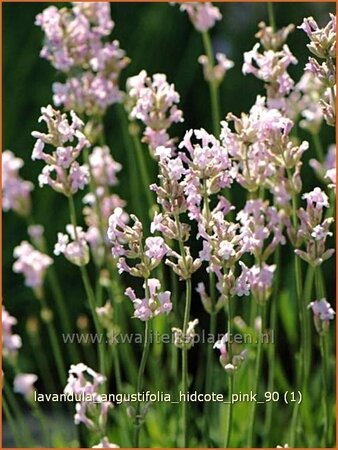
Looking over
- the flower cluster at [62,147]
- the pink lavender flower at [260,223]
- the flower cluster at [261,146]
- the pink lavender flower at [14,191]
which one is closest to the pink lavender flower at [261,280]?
the pink lavender flower at [260,223]

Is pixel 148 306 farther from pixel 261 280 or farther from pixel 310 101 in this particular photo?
pixel 310 101

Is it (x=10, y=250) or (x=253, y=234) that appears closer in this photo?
(x=253, y=234)

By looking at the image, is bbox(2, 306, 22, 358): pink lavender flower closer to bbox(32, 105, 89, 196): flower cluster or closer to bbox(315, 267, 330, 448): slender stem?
bbox(32, 105, 89, 196): flower cluster

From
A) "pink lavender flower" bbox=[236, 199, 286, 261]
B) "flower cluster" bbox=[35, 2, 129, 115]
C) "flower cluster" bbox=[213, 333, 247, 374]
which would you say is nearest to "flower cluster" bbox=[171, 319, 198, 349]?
"flower cluster" bbox=[213, 333, 247, 374]

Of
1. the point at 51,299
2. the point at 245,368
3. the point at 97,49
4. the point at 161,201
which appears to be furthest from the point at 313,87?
the point at 51,299

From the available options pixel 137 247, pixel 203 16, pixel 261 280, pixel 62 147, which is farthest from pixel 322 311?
pixel 203 16

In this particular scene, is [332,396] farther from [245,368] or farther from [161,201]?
[161,201]
